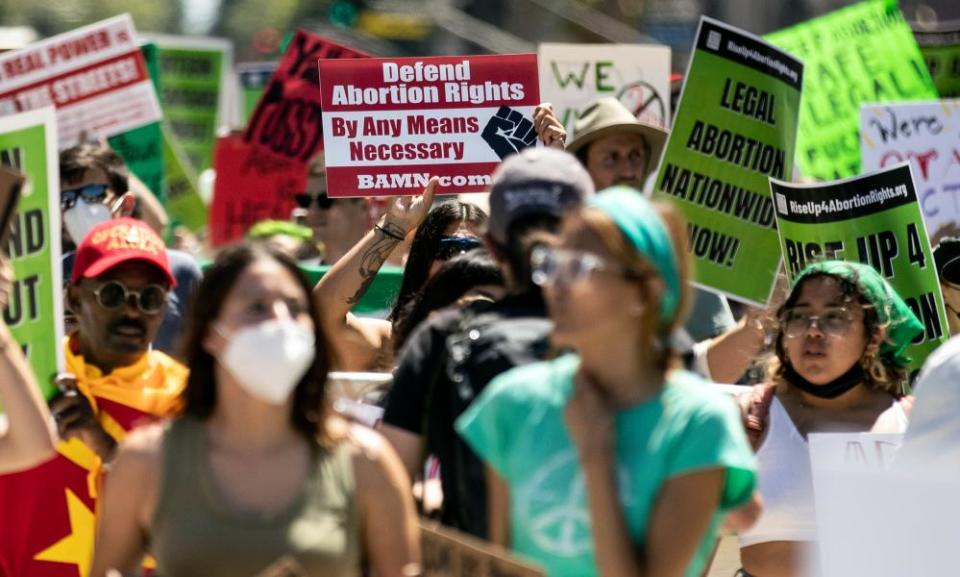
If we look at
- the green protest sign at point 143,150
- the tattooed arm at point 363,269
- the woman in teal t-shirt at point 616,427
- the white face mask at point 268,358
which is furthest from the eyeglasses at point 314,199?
the woman in teal t-shirt at point 616,427

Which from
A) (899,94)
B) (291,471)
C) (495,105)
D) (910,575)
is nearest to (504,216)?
(291,471)

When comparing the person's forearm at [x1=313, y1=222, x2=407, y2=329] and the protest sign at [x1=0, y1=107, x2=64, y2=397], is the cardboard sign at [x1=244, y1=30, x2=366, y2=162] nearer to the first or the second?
the person's forearm at [x1=313, y1=222, x2=407, y2=329]

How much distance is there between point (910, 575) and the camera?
3559 millimetres

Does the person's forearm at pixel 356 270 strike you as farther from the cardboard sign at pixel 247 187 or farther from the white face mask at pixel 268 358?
the cardboard sign at pixel 247 187

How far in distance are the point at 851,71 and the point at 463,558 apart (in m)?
6.13

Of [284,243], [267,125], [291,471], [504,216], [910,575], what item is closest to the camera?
[910,575]

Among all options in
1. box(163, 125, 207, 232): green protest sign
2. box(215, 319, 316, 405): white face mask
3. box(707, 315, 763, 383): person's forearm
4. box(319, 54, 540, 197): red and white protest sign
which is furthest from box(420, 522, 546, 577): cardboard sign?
box(163, 125, 207, 232): green protest sign

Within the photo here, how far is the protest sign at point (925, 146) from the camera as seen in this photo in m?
8.57

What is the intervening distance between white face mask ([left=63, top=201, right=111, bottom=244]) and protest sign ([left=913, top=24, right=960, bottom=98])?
174 inches

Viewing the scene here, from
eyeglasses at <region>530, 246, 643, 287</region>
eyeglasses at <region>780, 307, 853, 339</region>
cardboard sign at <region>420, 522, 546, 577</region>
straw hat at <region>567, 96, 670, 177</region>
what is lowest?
cardboard sign at <region>420, 522, 546, 577</region>

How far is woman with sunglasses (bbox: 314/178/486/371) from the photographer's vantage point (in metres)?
5.79

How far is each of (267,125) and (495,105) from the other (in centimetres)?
376

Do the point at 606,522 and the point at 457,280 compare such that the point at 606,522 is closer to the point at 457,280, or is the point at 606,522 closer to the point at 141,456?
the point at 141,456

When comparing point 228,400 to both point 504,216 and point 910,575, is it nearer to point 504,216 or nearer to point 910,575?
point 504,216
